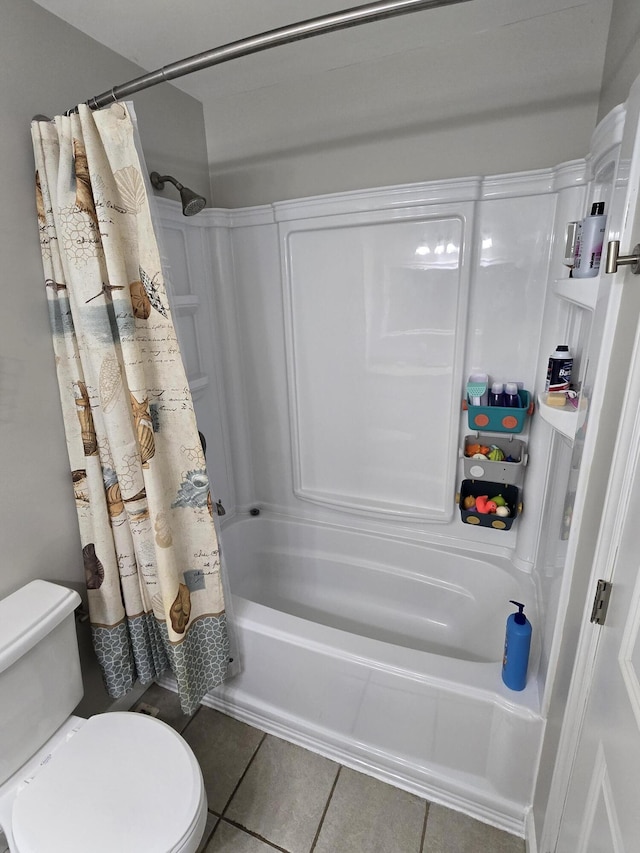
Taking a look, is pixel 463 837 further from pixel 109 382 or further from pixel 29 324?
pixel 29 324

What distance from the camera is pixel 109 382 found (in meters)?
1.26

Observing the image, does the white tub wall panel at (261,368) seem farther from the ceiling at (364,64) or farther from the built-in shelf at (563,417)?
the built-in shelf at (563,417)

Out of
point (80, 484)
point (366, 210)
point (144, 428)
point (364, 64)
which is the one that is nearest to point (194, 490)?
point (144, 428)

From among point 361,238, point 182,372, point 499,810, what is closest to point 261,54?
point 361,238

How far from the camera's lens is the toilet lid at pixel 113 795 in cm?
96

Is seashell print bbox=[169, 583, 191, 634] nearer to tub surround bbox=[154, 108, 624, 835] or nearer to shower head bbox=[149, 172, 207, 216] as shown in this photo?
tub surround bbox=[154, 108, 624, 835]

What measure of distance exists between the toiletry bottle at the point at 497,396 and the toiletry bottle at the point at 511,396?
1 cm

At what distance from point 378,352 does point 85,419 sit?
118cm

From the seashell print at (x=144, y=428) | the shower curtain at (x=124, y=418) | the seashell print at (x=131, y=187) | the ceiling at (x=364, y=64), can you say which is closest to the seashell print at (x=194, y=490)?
the shower curtain at (x=124, y=418)

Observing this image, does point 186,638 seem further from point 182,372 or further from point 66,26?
point 66,26

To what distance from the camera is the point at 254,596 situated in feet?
7.32

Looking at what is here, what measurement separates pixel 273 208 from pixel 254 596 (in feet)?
6.03

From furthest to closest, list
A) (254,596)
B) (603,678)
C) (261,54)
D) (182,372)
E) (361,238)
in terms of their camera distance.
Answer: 1. (254,596)
2. (361,238)
3. (261,54)
4. (182,372)
5. (603,678)

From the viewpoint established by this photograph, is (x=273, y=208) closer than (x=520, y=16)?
No
